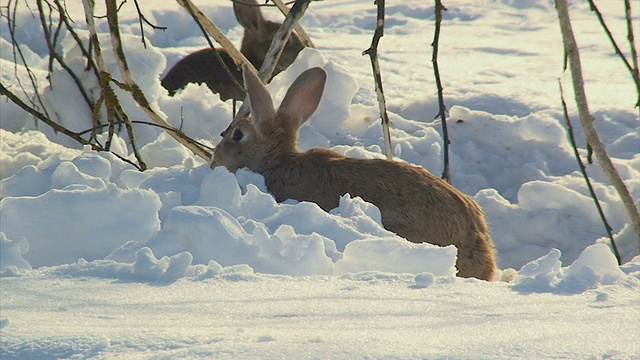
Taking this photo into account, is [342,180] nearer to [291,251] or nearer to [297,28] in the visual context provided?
[291,251]

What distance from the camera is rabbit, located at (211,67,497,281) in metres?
4.29

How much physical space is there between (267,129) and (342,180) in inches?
29.4

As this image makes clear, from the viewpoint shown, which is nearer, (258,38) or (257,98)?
(257,98)

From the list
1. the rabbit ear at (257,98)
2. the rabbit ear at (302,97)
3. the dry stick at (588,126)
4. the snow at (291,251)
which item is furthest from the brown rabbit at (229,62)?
the dry stick at (588,126)

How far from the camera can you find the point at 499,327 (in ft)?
7.56

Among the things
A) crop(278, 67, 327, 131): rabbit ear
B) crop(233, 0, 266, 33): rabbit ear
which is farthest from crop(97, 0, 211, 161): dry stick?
crop(233, 0, 266, 33): rabbit ear

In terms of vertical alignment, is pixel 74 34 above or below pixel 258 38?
above

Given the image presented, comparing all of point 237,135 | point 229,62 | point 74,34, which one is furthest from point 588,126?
point 229,62

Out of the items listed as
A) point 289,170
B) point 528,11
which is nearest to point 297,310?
point 289,170

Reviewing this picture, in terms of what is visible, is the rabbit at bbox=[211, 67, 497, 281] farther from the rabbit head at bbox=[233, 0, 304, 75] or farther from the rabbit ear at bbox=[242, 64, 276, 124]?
the rabbit head at bbox=[233, 0, 304, 75]

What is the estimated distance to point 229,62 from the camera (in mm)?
8766

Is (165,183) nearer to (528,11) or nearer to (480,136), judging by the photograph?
(480,136)

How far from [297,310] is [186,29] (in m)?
8.65

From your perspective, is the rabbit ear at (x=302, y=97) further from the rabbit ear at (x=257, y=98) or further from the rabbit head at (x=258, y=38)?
the rabbit head at (x=258, y=38)
